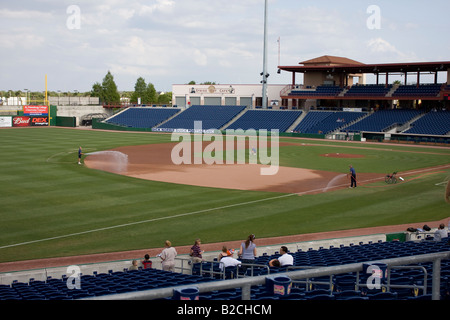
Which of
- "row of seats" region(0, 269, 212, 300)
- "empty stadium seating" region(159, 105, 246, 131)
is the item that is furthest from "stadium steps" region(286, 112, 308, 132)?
"row of seats" region(0, 269, 212, 300)

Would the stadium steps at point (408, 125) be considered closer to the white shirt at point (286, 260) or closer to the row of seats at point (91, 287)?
the white shirt at point (286, 260)

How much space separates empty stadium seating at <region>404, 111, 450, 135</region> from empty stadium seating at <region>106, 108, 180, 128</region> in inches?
1898

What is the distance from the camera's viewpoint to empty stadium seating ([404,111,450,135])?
221 ft

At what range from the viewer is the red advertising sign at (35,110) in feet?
311

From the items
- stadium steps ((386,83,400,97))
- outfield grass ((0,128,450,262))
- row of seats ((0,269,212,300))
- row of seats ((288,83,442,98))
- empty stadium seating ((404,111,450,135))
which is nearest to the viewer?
row of seats ((0,269,212,300))

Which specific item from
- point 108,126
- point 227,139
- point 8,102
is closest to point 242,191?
point 227,139

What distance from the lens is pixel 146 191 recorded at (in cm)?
3028

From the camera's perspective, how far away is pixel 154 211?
24.8 metres

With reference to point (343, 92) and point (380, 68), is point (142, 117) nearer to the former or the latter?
point (343, 92)

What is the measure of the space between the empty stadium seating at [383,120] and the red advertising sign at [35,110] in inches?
2393

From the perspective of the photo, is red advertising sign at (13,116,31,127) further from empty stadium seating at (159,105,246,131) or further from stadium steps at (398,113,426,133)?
stadium steps at (398,113,426,133)

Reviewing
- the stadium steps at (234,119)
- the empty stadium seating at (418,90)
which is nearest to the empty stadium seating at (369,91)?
the empty stadium seating at (418,90)

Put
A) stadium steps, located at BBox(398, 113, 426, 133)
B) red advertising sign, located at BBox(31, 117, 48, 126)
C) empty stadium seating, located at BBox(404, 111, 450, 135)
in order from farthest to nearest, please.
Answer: red advertising sign, located at BBox(31, 117, 48, 126), stadium steps, located at BBox(398, 113, 426, 133), empty stadium seating, located at BBox(404, 111, 450, 135)
